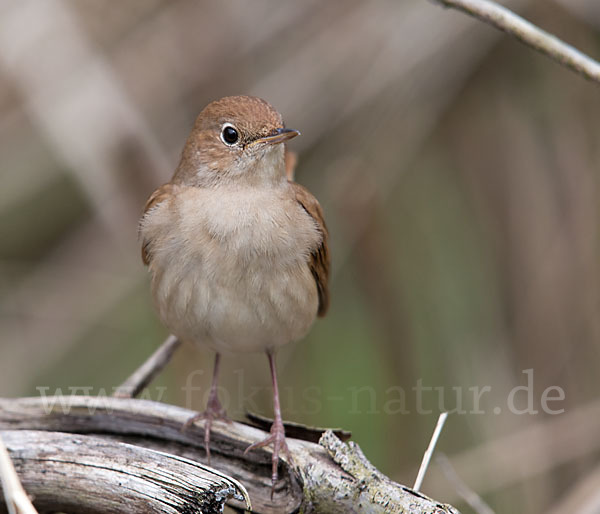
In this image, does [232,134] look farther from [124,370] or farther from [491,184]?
[124,370]

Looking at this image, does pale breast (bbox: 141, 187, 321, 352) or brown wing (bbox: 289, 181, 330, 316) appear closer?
pale breast (bbox: 141, 187, 321, 352)

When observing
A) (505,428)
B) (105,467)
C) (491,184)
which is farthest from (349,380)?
(105,467)

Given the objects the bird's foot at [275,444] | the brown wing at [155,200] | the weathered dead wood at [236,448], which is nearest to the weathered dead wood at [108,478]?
the weathered dead wood at [236,448]

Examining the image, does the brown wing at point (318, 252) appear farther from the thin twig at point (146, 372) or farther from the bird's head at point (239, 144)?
the thin twig at point (146, 372)

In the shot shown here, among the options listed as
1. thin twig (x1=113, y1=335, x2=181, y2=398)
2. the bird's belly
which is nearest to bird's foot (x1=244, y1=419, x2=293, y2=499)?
the bird's belly

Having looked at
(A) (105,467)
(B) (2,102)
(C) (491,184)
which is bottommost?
(A) (105,467)

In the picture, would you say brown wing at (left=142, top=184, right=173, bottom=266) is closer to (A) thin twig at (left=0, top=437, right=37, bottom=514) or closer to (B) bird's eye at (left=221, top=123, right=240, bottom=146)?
(B) bird's eye at (left=221, top=123, right=240, bottom=146)
